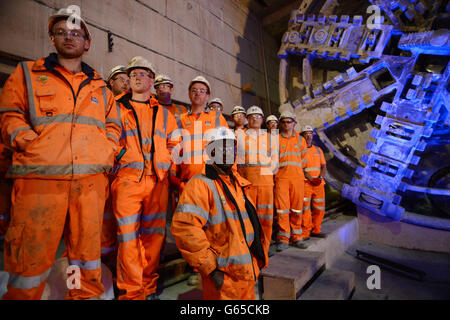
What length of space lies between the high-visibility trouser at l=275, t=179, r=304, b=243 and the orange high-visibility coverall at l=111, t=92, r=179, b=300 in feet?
6.21

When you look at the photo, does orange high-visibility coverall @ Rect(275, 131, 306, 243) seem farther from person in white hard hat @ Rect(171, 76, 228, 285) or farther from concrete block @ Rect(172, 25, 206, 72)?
concrete block @ Rect(172, 25, 206, 72)

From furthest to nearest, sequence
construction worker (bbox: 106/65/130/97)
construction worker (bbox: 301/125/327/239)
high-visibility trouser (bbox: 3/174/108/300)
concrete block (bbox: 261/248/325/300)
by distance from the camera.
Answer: construction worker (bbox: 301/125/327/239), construction worker (bbox: 106/65/130/97), concrete block (bbox: 261/248/325/300), high-visibility trouser (bbox: 3/174/108/300)

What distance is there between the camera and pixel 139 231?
6.45ft

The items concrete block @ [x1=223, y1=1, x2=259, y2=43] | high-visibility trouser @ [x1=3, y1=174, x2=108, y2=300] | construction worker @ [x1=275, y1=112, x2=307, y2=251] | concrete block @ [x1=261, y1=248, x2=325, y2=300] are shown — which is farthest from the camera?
concrete block @ [x1=223, y1=1, x2=259, y2=43]

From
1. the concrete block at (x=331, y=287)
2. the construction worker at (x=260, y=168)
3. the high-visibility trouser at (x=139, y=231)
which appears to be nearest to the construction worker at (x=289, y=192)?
the construction worker at (x=260, y=168)

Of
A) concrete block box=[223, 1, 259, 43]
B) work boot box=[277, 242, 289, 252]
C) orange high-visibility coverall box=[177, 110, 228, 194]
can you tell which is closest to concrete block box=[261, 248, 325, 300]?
work boot box=[277, 242, 289, 252]

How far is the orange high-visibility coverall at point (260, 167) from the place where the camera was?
3.10 metres

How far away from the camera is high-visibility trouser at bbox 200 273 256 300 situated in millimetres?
1469

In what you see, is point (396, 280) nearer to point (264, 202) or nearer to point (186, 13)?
point (264, 202)

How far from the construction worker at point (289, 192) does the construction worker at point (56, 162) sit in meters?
2.39

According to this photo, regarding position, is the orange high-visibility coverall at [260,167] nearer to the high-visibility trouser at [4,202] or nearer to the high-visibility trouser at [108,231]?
the high-visibility trouser at [108,231]

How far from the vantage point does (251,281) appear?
156 centimetres
